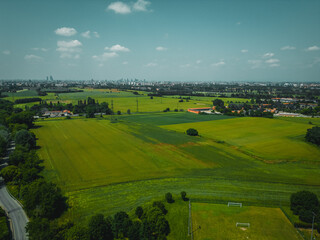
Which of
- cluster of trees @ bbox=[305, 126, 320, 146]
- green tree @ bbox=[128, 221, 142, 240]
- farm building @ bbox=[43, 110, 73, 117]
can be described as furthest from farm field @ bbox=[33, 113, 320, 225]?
farm building @ bbox=[43, 110, 73, 117]

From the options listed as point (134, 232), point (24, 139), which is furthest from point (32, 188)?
point (24, 139)

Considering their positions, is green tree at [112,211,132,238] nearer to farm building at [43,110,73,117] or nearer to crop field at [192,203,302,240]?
crop field at [192,203,302,240]

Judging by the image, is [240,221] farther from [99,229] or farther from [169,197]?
[99,229]

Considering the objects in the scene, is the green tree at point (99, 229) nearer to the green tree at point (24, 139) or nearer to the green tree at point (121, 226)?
the green tree at point (121, 226)

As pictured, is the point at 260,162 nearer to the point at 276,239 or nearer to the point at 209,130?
the point at 276,239

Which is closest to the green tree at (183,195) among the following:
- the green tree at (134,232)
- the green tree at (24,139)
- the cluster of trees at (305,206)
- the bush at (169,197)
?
the bush at (169,197)

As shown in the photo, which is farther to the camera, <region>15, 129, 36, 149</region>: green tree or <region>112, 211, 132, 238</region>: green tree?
<region>15, 129, 36, 149</region>: green tree
